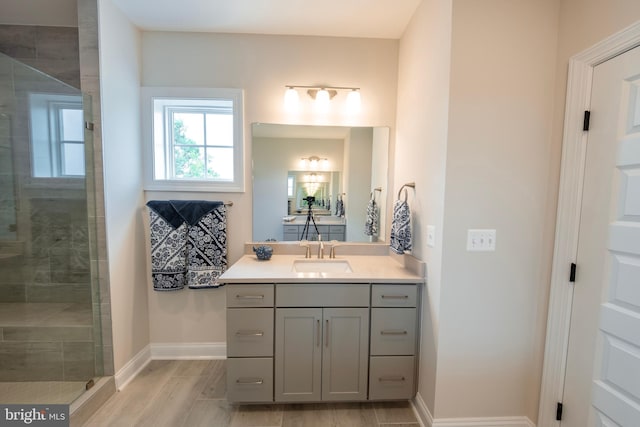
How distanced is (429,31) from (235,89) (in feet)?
4.89

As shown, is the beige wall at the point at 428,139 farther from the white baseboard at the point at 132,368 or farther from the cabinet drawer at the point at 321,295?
the white baseboard at the point at 132,368

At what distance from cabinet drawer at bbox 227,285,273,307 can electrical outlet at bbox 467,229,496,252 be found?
3.93ft

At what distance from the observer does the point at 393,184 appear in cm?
234

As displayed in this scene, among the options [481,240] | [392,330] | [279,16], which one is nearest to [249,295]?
[392,330]

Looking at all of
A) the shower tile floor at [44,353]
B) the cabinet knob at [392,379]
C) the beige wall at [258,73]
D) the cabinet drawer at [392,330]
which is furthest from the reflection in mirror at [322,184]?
the shower tile floor at [44,353]

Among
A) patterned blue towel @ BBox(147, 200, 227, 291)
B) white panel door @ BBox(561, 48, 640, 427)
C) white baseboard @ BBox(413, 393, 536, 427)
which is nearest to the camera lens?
white panel door @ BBox(561, 48, 640, 427)

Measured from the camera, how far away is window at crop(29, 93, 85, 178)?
1.82 meters

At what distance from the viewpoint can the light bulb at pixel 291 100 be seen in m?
2.22

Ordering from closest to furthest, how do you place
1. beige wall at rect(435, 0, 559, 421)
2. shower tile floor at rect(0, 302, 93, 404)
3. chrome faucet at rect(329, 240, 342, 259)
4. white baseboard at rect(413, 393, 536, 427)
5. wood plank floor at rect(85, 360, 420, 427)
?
beige wall at rect(435, 0, 559, 421), white baseboard at rect(413, 393, 536, 427), wood plank floor at rect(85, 360, 420, 427), shower tile floor at rect(0, 302, 93, 404), chrome faucet at rect(329, 240, 342, 259)

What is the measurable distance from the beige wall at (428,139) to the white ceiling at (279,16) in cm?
18

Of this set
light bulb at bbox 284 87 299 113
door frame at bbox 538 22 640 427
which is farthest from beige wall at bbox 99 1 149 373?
door frame at bbox 538 22 640 427

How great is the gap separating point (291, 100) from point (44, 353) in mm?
2560

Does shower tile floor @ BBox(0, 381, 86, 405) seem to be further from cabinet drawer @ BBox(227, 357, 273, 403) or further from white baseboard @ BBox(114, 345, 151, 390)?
cabinet drawer @ BBox(227, 357, 273, 403)

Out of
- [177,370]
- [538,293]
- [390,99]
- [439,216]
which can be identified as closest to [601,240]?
[538,293]
